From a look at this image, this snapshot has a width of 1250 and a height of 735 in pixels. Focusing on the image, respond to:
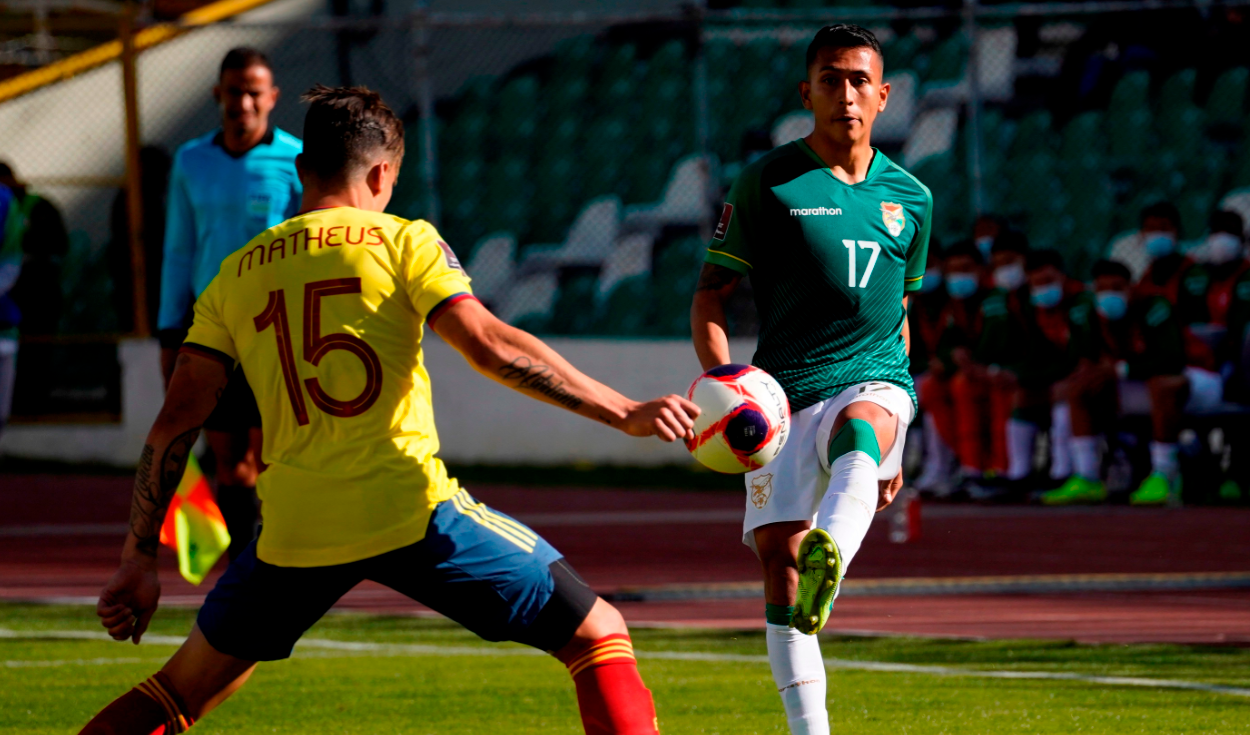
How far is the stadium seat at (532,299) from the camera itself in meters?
17.5

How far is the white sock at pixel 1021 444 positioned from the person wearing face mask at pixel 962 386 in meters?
0.34

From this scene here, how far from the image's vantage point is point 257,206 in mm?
7211

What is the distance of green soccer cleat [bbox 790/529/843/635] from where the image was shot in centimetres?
419

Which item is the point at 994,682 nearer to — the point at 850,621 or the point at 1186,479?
the point at 850,621

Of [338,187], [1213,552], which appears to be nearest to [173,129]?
[1213,552]

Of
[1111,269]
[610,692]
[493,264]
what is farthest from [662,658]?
[493,264]

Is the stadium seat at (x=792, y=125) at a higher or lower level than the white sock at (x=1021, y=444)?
higher

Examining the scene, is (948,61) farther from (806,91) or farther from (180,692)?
(180,692)

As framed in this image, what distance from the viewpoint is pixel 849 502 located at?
441 centimetres

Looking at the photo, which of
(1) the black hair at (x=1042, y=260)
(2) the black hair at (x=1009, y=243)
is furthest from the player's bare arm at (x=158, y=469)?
(2) the black hair at (x=1009, y=243)

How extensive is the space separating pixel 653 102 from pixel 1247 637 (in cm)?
1145

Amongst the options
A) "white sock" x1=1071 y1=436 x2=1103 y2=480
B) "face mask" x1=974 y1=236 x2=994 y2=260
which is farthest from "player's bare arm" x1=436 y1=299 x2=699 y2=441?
"face mask" x1=974 y1=236 x2=994 y2=260

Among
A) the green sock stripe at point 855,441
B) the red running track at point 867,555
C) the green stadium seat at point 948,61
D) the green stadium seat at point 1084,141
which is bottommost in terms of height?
the red running track at point 867,555

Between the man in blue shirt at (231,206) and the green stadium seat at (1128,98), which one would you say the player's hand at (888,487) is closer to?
the man in blue shirt at (231,206)
